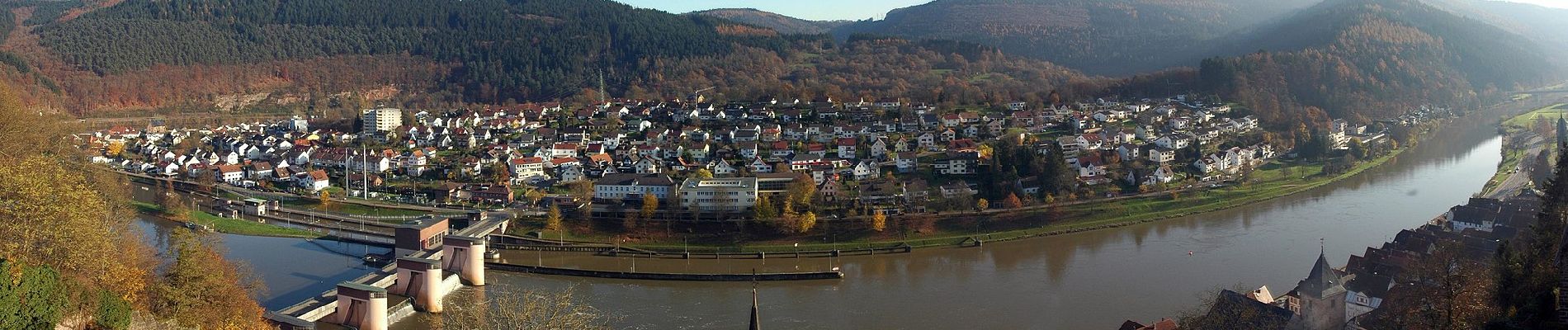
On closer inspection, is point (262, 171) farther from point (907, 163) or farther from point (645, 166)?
point (907, 163)

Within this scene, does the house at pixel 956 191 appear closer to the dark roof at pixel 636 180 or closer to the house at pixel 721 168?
the house at pixel 721 168

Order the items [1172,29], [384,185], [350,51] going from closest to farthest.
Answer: [384,185] → [350,51] → [1172,29]

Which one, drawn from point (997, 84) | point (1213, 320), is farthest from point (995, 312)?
point (997, 84)

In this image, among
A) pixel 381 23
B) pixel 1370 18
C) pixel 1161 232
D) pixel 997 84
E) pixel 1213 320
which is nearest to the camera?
pixel 1213 320

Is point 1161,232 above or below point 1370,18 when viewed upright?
below

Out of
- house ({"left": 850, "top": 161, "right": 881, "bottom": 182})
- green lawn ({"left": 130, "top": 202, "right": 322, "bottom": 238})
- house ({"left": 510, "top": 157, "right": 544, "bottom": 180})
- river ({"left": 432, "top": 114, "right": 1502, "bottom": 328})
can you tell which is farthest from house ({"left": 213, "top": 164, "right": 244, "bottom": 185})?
house ({"left": 850, "top": 161, "right": 881, "bottom": 182})

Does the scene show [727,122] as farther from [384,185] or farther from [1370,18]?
[1370,18]
